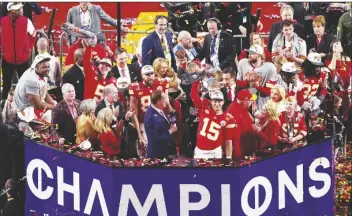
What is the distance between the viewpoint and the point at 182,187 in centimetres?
1791

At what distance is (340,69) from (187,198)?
255 cm

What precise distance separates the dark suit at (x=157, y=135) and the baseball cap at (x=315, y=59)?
6.55ft

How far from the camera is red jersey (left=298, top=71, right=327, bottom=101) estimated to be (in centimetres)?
1834

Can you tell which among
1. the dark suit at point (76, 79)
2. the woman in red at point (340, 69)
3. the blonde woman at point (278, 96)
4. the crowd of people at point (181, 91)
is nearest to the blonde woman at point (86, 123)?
the crowd of people at point (181, 91)

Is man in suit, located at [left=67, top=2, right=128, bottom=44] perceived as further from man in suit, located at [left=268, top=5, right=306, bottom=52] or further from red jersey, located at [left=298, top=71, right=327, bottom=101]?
red jersey, located at [left=298, top=71, right=327, bottom=101]

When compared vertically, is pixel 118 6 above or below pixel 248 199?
above

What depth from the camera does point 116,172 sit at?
17891 mm

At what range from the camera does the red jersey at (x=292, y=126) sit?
59.8 feet

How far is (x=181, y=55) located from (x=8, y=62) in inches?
84.9

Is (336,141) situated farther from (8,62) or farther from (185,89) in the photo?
(8,62)

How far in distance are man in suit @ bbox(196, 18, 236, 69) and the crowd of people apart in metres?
0.01

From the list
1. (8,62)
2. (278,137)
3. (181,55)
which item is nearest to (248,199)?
(278,137)

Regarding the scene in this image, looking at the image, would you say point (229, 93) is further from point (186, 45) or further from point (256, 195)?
point (256, 195)

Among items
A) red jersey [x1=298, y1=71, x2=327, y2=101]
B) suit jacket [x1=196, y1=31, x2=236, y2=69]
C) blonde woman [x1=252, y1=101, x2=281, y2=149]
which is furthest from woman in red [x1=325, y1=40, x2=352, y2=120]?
suit jacket [x1=196, y1=31, x2=236, y2=69]
